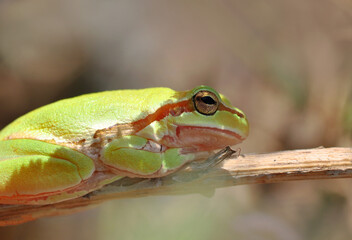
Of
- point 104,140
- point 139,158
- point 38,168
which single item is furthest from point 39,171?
point 139,158

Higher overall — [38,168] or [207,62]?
[207,62]

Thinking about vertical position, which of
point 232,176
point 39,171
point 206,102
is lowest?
point 39,171

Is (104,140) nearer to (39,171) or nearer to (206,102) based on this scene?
(39,171)

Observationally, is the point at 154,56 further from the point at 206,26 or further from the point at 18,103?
the point at 18,103

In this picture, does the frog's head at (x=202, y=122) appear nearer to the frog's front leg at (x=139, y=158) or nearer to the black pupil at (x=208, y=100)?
the black pupil at (x=208, y=100)

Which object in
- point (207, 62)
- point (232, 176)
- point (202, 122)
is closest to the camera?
point (232, 176)

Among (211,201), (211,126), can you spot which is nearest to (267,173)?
(211,126)

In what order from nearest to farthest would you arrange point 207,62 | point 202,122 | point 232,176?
point 232,176, point 202,122, point 207,62

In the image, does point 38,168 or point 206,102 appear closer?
point 38,168

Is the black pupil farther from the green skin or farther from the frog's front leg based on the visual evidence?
the frog's front leg

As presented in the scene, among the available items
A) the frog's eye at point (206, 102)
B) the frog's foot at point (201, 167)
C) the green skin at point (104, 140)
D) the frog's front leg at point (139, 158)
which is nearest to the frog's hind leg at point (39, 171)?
the green skin at point (104, 140)
